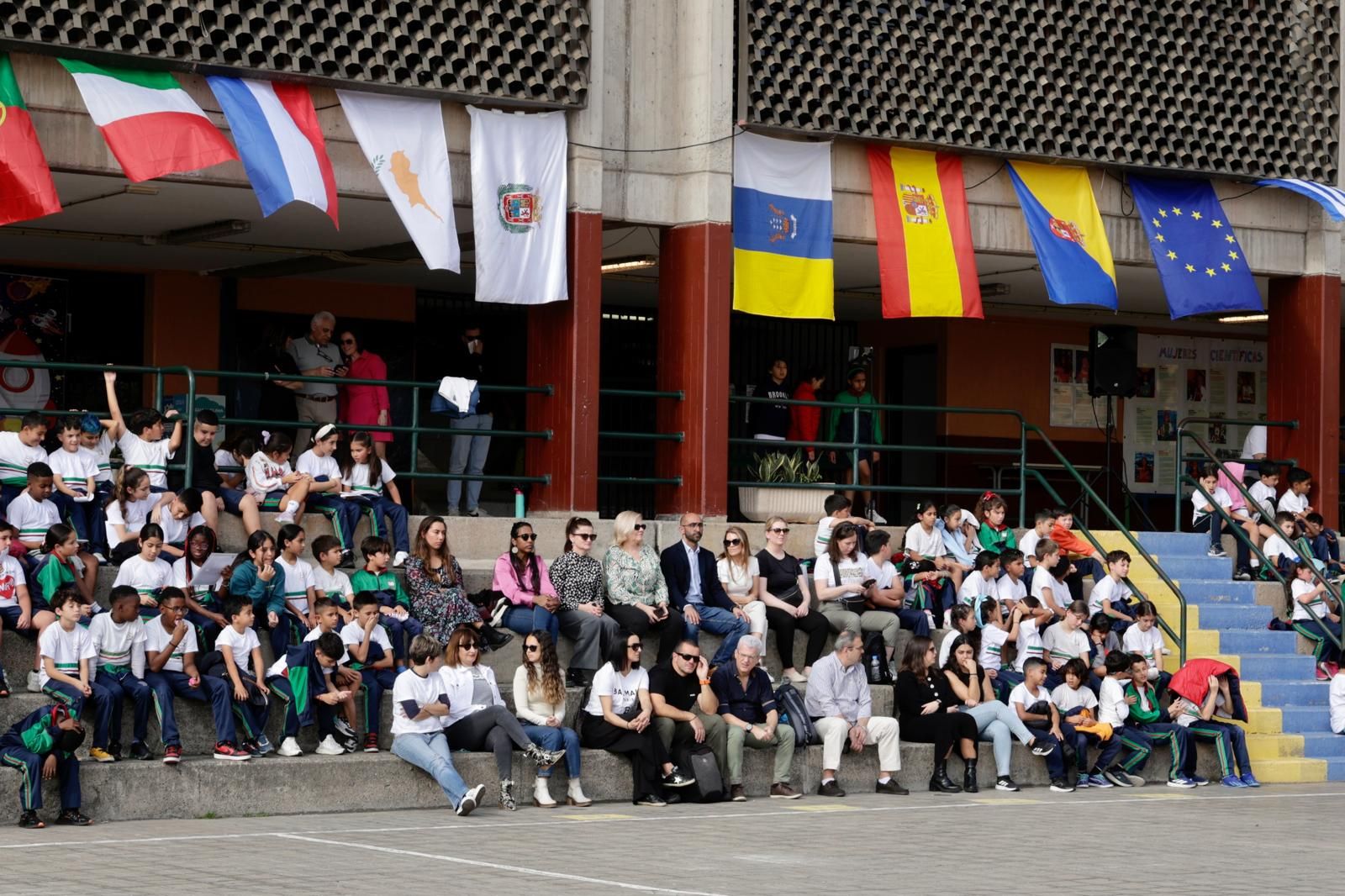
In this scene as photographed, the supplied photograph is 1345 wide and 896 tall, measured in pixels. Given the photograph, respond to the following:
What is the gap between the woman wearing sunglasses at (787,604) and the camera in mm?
16266

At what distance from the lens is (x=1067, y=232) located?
1961 centimetres

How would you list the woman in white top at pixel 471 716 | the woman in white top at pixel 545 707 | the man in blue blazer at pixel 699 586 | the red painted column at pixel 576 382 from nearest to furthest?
the woman in white top at pixel 471 716
the woman in white top at pixel 545 707
the man in blue blazer at pixel 699 586
the red painted column at pixel 576 382

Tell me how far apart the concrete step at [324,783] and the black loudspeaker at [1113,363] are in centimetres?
645

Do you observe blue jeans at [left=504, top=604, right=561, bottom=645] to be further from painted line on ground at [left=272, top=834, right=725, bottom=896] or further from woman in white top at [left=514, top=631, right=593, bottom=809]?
painted line on ground at [left=272, top=834, right=725, bottom=896]

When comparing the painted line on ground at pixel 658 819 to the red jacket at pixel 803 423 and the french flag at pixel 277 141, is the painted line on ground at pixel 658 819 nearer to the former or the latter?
the french flag at pixel 277 141

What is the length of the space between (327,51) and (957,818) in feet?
25.1

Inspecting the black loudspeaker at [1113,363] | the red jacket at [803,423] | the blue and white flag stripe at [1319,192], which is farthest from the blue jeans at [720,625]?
the blue and white flag stripe at [1319,192]

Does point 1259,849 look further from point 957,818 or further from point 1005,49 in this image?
point 1005,49

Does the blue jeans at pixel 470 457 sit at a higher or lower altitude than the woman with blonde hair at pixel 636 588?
higher

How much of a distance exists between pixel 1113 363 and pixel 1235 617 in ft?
9.79

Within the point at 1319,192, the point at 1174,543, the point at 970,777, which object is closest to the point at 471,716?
the point at 970,777

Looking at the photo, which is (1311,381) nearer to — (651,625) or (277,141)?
(651,625)

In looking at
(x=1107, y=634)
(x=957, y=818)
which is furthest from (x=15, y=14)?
(x=1107, y=634)

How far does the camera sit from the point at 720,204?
1797cm
